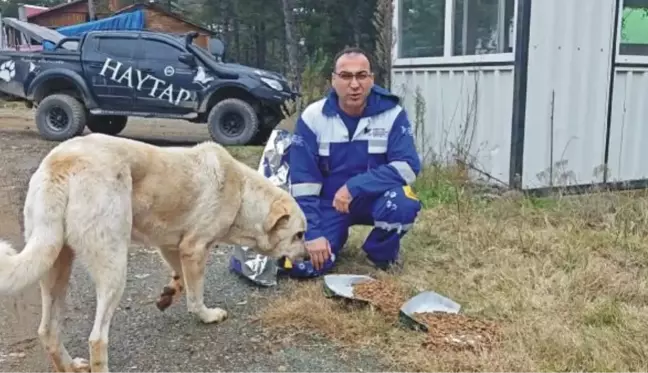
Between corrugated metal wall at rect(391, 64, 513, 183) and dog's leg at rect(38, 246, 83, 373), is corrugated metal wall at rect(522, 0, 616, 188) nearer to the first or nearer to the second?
corrugated metal wall at rect(391, 64, 513, 183)

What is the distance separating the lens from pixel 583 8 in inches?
220

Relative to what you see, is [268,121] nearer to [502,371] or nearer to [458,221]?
[458,221]

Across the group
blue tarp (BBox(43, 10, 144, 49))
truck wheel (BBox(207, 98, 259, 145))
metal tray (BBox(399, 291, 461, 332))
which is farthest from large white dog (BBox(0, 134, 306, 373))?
blue tarp (BBox(43, 10, 144, 49))

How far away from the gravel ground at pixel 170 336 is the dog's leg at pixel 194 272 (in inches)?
2.7

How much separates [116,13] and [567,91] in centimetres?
2645

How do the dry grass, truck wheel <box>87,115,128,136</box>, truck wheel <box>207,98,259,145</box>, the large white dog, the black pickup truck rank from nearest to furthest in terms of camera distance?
the large white dog < the dry grass < truck wheel <box>207,98,259,145</box> < the black pickup truck < truck wheel <box>87,115,128,136</box>

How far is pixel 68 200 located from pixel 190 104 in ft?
26.1

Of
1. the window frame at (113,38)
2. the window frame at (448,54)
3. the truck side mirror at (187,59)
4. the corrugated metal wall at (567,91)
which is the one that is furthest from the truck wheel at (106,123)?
the corrugated metal wall at (567,91)

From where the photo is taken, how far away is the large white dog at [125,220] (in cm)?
230

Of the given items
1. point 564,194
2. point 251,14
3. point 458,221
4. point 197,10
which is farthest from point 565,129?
point 197,10

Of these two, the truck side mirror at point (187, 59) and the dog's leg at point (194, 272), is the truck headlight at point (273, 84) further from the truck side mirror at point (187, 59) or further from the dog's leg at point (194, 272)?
the dog's leg at point (194, 272)

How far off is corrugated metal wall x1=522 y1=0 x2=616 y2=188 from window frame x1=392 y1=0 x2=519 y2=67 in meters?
0.28

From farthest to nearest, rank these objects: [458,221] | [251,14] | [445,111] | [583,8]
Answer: [251,14]
[445,111]
[583,8]
[458,221]

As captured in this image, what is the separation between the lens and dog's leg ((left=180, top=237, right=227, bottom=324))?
303 centimetres
